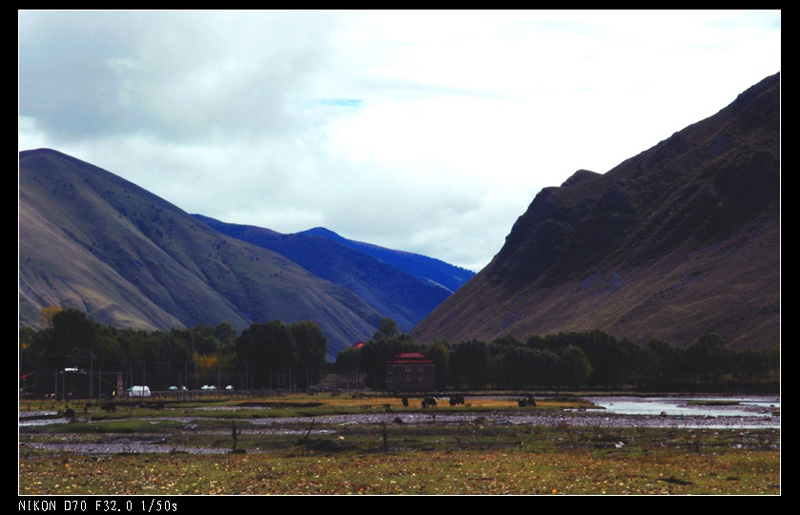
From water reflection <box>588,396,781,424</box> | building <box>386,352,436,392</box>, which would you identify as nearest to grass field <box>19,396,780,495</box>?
water reflection <box>588,396,781,424</box>

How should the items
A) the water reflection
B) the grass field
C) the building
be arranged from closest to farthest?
the grass field < the water reflection < the building

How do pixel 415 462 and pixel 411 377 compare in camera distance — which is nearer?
pixel 415 462

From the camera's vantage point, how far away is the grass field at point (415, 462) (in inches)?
1287

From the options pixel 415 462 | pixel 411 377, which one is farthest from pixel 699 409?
pixel 411 377

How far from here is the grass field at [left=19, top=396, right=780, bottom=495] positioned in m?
32.7

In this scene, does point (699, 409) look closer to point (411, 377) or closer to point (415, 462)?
point (415, 462)

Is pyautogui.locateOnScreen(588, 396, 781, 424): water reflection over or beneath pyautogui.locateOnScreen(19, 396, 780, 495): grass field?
beneath

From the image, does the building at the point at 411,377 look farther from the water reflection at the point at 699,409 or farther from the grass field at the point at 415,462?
the grass field at the point at 415,462

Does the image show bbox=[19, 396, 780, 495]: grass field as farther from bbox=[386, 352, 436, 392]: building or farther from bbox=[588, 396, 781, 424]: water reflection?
bbox=[386, 352, 436, 392]: building

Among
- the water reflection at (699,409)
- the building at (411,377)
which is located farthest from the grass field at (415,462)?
the building at (411,377)

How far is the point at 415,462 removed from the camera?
42.7 m

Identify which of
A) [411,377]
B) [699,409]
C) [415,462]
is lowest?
[411,377]
